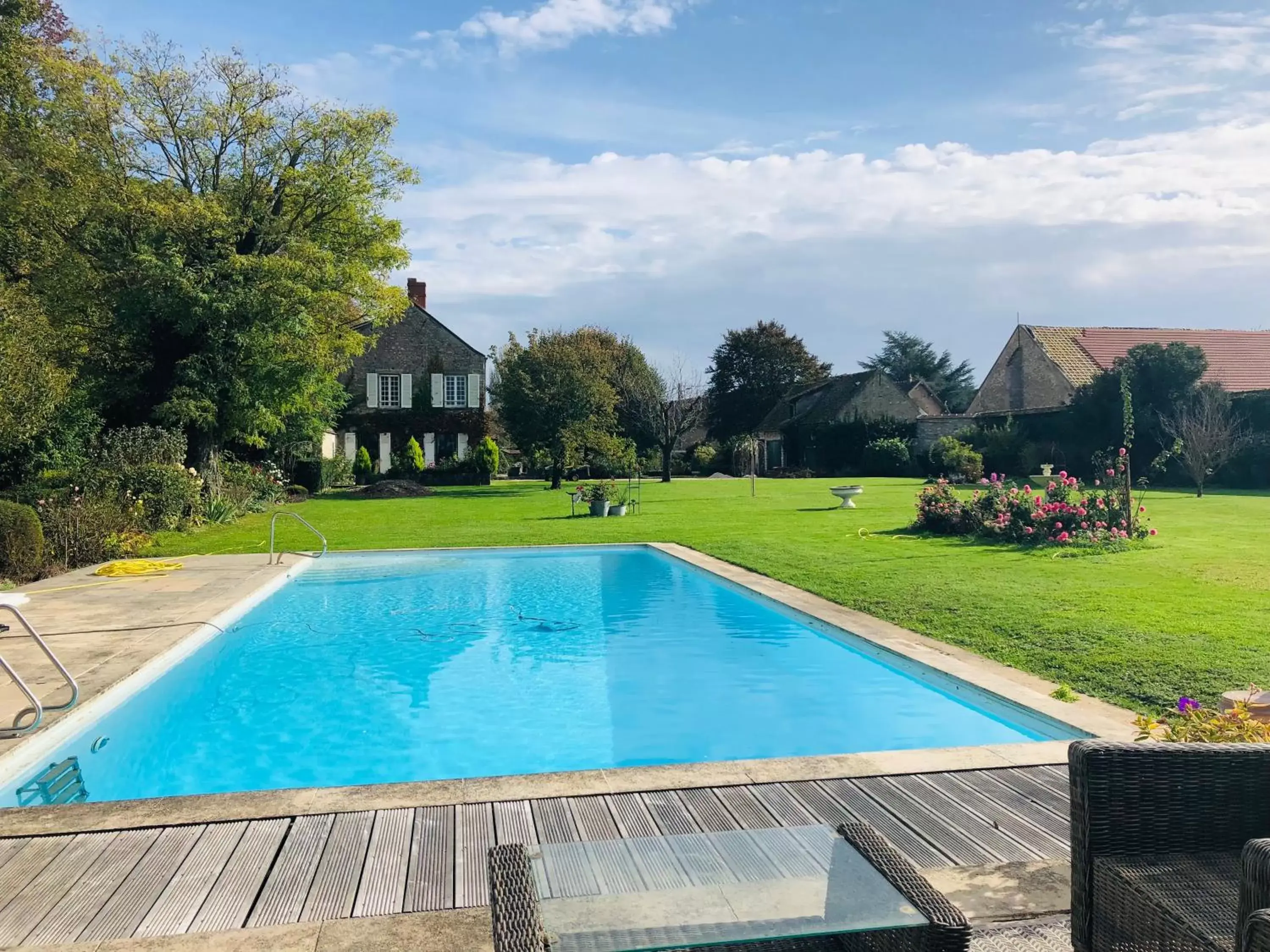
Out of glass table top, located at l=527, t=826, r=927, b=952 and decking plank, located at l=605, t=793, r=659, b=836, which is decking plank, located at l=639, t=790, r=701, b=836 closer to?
decking plank, located at l=605, t=793, r=659, b=836

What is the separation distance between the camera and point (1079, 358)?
3516 cm

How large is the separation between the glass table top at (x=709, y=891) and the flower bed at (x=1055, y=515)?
1134 centimetres

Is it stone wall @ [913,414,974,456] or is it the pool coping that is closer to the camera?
the pool coping

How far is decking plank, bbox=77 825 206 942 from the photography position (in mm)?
2680

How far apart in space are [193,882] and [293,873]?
0.32 m

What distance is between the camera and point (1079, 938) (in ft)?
7.18

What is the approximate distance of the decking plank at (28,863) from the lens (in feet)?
9.70

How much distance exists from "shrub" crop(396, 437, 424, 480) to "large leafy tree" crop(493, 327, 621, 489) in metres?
4.60

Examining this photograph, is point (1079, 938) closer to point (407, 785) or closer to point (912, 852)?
point (912, 852)

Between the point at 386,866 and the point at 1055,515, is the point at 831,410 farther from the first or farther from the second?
the point at 386,866

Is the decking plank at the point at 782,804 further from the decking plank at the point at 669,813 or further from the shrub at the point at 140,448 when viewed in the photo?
the shrub at the point at 140,448

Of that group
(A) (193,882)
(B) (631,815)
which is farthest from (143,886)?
(B) (631,815)

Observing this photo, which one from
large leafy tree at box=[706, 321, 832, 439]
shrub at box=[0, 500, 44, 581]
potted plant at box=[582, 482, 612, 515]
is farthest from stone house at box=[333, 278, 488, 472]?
shrub at box=[0, 500, 44, 581]

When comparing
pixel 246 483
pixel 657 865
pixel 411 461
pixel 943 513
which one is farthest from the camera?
pixel 411 461
